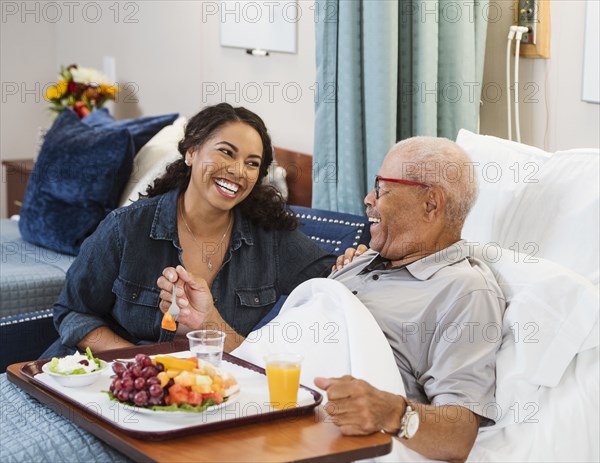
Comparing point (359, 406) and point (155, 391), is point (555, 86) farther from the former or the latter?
point (155, 391)

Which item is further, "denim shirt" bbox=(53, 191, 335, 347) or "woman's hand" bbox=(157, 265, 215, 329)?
"denim shirt" bbox=(53, 191, 335, 347)

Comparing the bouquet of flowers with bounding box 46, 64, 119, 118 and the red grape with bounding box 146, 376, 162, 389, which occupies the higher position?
the bouquet of flowers with bounding box 46, 64, 119, 118

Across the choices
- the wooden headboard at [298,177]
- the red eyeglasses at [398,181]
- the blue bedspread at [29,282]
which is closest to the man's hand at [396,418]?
the red eyeglasses at [398,181]

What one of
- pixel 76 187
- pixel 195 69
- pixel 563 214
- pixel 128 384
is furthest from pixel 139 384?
pixel 195 69

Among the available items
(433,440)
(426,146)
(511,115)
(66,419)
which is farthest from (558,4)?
(66,419)

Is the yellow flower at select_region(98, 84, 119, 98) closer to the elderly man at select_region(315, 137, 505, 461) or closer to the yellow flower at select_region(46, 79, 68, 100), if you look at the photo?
the yellow flower at select_region(46, 79, 68, 100)

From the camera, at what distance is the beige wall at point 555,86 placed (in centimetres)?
233

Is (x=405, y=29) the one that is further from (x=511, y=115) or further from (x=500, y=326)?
(x=500, y=326)

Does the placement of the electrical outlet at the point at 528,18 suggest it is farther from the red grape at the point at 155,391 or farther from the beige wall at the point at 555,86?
the red grape at the point at 155,391

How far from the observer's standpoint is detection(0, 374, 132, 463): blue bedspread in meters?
1.47

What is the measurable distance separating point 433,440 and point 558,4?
1312 millimetres

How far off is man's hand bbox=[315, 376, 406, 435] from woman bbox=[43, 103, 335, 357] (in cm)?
77

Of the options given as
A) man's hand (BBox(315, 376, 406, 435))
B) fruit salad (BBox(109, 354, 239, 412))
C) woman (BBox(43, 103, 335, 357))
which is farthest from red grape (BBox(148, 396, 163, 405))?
woman (BBox(43, 103, 335, 357))

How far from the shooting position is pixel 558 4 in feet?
7.76
